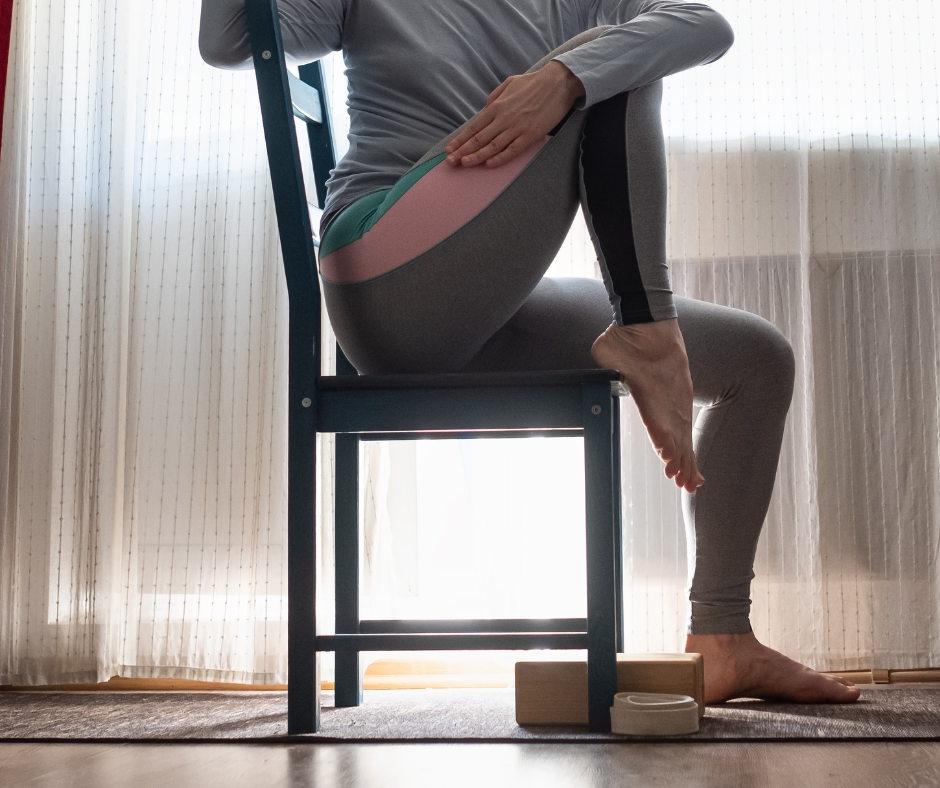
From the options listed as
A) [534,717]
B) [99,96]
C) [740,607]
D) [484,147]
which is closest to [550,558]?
[740,607]

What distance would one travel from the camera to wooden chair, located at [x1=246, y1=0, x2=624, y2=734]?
0.92 metres

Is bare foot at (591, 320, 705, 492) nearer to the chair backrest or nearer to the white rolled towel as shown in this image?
the white rolled towel

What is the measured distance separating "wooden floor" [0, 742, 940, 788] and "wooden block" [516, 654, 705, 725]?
11cm

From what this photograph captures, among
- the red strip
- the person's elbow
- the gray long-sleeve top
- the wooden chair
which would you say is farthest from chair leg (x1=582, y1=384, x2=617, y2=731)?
the red strip

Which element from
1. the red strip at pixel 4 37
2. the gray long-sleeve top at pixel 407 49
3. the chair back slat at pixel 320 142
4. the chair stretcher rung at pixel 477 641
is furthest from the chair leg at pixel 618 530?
the red strip at pixel 4 37

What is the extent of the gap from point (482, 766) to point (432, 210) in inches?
20.4

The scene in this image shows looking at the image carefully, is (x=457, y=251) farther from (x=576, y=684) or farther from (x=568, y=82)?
(x=576, y=684)

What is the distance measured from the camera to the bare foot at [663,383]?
2.99ft

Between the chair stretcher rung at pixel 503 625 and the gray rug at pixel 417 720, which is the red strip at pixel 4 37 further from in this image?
the chair stretcher rung at pixel 503 625

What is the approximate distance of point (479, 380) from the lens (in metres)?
0.96

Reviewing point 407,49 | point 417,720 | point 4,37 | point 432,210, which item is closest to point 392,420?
point 432,210

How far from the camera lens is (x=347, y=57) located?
1.16m

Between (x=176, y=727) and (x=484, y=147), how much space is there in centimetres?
70

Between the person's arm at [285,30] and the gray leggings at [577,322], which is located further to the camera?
the person's arm at [285,30]
